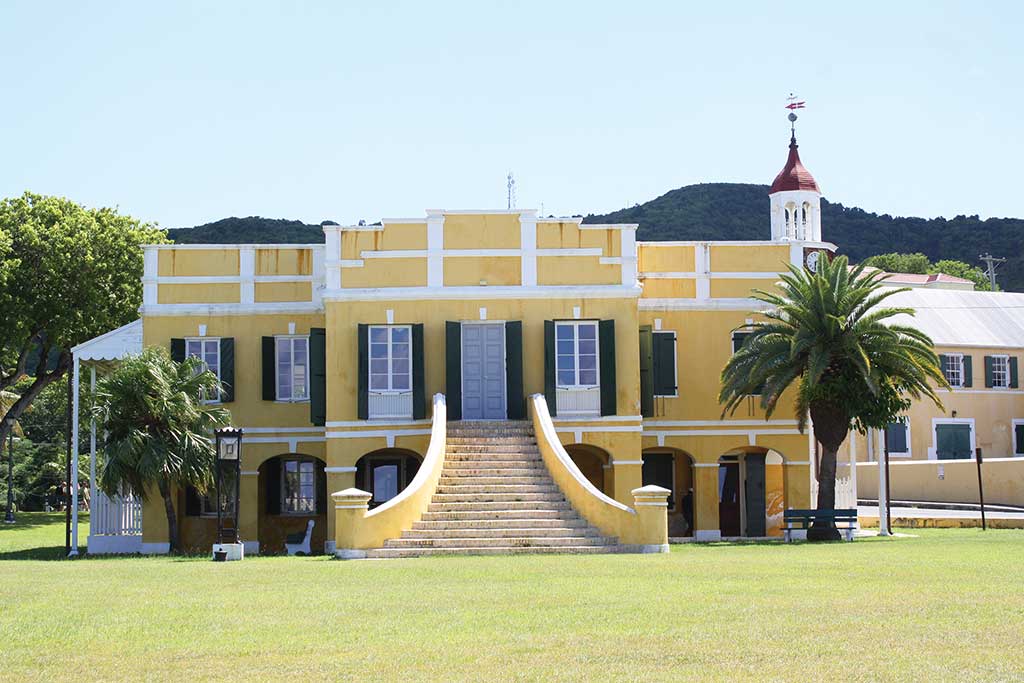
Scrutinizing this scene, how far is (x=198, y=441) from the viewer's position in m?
30.2

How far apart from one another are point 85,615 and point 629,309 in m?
18.9

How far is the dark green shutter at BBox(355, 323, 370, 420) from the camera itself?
103 ft

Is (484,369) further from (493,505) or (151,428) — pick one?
(151,428)

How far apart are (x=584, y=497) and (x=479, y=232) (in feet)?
27.3

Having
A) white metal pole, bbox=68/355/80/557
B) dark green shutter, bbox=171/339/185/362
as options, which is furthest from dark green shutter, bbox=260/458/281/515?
white metal pole, bbox=68/355/80/557

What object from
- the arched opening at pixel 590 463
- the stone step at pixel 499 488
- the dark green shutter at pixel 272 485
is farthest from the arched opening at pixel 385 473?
the stone step at pixel 499 488

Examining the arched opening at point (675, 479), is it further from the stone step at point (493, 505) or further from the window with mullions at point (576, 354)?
the stone step at point (493, 505)

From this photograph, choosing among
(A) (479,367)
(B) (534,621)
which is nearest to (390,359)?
(A) (479,367)

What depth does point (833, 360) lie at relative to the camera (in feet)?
102

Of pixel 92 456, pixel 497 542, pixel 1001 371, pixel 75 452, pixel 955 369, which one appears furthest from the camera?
pixel 1001 371

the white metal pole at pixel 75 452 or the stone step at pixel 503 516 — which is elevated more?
the white metal pole at pixel 75 452

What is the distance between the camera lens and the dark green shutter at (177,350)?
33.7 metres

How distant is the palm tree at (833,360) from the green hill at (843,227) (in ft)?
239

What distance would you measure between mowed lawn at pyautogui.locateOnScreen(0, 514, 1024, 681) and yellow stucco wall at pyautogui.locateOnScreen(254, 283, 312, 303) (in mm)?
13042
